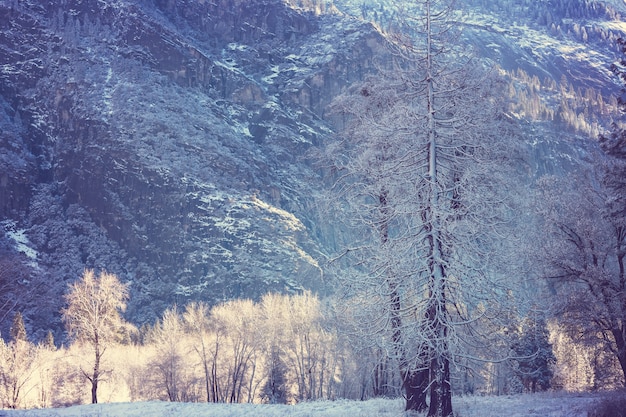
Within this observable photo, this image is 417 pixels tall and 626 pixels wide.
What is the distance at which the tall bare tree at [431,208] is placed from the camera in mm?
11984

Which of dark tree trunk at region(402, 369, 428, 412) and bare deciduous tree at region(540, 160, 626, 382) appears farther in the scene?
bare deciduous tree at region(540, 160, 626, 382)

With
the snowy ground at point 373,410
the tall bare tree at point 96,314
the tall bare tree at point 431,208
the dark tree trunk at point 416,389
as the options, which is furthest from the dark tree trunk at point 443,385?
the tall bare tree at point 96,314

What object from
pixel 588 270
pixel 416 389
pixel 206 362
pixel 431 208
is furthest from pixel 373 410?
pixel 206 362

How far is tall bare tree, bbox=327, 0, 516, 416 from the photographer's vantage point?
39.3ft

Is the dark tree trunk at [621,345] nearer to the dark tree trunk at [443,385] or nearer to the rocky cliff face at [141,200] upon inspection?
the dark tree trunk at [443,385]

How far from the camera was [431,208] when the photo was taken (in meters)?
12.1

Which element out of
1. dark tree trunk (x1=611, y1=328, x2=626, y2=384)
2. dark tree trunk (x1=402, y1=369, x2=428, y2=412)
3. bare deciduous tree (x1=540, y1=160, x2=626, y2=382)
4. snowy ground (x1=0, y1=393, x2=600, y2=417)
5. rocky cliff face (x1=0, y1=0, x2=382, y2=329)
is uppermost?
rocky cliff face (x1=0, y1=0, x2=382, y2=329)

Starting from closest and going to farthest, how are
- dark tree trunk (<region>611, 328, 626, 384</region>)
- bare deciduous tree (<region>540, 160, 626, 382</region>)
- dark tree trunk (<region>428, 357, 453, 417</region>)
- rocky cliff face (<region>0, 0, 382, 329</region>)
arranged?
dark tree trunk (<region>428, 357, 453, 417</region>) → bare deciduous tree (<region>540, 160, 626, 382</region>) → dark tree trunk (<region>611, 328, 626, 384</region>) → rocky cliff face (<region>0, 0, 382, 329</region>)

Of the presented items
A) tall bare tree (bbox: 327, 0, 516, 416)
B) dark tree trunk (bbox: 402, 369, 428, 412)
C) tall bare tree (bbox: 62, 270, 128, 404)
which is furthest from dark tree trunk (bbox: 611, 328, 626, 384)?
tall bare tree (bbox: 62, 270, 128, 404)

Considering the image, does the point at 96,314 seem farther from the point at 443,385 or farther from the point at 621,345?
the point at 621,345

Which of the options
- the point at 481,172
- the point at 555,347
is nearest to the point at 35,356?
the point at 555,347

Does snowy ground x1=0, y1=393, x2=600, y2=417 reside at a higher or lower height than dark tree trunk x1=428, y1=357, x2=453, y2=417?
lower

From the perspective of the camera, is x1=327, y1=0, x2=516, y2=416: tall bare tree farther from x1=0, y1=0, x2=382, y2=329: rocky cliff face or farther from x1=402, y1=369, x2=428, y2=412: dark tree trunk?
x1=0, y1=0, x2=382, y2=329: rocky cliff face

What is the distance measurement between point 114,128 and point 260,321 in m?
145
